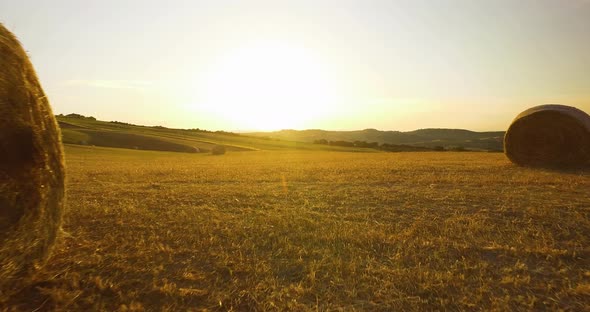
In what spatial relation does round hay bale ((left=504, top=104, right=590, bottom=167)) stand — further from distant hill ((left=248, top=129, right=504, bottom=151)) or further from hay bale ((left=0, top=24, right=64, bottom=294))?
distant hill ((left=248, top=129, right=504, bottom=151))

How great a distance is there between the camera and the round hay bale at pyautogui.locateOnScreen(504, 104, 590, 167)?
14797 millimetres

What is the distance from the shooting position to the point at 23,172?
438cm

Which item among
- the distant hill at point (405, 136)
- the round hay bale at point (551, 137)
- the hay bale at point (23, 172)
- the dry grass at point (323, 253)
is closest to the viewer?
the dry grass at point (323, 253)

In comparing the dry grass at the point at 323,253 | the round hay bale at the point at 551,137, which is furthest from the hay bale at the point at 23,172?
the round hay bale at the point at 551,137

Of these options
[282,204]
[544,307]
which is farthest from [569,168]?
[544,307]

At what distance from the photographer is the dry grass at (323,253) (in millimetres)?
3934

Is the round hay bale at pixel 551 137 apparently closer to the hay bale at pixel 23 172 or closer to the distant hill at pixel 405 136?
the hay bale at pixel 23 172

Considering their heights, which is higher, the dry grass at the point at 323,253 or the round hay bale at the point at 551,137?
the round hay bale at the point at 551,137

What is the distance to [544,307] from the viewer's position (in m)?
3.74

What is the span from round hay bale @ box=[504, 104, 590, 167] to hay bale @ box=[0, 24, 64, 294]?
17.4 metres

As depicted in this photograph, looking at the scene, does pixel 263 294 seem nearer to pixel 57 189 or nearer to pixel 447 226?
pixel 57 189

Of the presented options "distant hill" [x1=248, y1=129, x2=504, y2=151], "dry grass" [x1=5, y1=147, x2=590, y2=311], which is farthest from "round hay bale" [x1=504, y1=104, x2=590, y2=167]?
"distant hill" [x1=248, y1=129, x2=504, y2=151]

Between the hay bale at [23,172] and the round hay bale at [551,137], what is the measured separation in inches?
684

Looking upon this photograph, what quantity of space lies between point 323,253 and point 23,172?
13.1 ft
